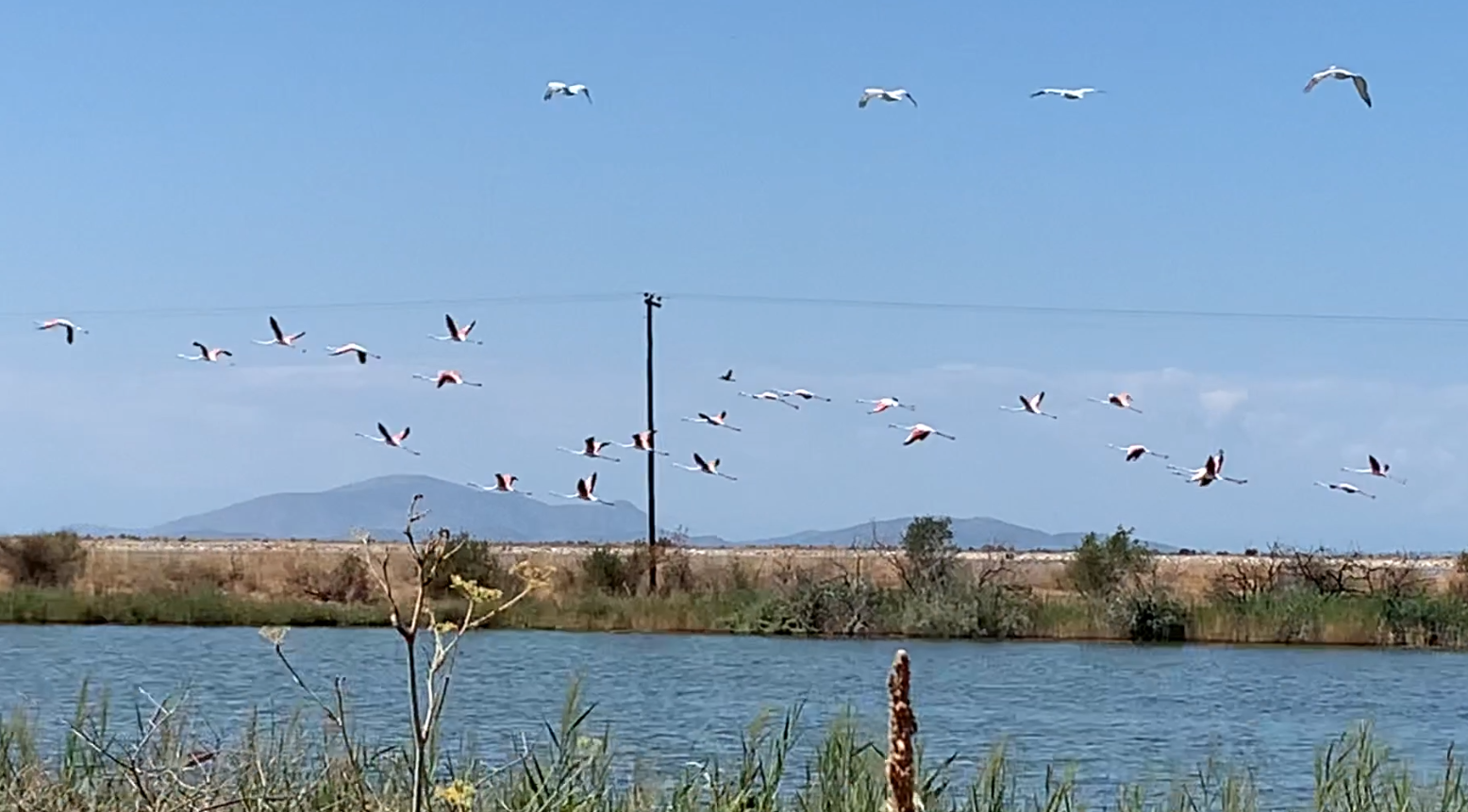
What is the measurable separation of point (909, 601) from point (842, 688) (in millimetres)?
12466

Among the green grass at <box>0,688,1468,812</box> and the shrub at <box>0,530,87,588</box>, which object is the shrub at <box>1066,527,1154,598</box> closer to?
the shrub at <box>0,530,87,588</box>

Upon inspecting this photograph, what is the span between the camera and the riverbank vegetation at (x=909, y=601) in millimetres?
39156

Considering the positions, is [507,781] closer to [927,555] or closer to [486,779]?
[486,779]

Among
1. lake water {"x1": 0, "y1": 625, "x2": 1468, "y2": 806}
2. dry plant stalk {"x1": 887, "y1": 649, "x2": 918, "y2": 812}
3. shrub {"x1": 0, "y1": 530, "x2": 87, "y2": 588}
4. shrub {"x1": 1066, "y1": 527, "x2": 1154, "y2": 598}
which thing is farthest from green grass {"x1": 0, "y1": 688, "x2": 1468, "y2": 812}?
shrub {"x1": 0, "y1": 530, "x2": 87, "y2": 588}

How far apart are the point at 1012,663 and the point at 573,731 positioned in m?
24.4

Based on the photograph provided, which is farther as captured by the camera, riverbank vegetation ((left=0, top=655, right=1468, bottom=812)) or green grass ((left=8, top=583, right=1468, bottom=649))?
green grass ((left=8, top=583, right=1468, bottom=649))

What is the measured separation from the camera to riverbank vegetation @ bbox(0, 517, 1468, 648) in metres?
39.2

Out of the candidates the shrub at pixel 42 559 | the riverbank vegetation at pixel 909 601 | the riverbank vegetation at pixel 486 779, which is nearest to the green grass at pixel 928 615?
the riverbank vegetation at pixel 909 601

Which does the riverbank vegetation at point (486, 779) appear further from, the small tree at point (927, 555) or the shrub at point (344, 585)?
the shrub at point (344, 585)

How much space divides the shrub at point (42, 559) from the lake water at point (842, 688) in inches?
387

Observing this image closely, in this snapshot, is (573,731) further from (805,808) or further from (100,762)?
(100,762)

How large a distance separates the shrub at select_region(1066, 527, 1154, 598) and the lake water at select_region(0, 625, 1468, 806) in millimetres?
5704

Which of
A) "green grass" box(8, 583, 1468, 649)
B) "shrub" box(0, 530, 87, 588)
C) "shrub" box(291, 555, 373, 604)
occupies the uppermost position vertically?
"shrub" box(0, 530, 87, 588)

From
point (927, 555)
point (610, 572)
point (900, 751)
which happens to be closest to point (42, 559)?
point (610, 572)
